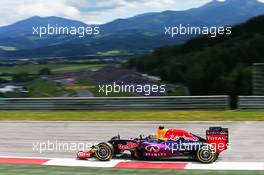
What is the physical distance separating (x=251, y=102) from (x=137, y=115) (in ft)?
16.1

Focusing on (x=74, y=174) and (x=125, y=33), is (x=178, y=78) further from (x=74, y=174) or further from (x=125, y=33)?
(x=74, y=174)

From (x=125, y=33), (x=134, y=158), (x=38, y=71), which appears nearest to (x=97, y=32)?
(x=125, y=33)

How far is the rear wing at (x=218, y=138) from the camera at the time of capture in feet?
30.4

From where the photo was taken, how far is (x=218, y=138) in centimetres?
934

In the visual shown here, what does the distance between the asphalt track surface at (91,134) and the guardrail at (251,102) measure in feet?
14.1

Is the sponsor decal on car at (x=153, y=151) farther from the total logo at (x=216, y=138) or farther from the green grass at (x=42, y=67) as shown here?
the green grass at (x=42, y=67)

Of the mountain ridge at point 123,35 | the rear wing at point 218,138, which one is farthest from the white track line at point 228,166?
the mountain ridge at point 123,35

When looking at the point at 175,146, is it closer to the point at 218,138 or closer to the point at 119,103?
the point at 218,138

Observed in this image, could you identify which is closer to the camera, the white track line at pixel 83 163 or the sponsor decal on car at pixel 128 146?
the white track line at pixel 83 163

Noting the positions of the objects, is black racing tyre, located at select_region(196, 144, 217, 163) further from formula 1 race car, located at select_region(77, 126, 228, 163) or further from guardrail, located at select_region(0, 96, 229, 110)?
guardrail, located at select_region(0, 96, 229, 110)

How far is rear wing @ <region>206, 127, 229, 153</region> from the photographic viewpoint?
30.4 ft

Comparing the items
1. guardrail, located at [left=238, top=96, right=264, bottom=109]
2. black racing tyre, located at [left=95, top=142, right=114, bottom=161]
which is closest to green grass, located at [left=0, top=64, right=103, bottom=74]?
guardrail, located at [left=238, top=96, right=264, bottom=109]

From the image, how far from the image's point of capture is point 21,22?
1089 inches

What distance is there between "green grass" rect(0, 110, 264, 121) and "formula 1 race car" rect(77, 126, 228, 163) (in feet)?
22.8
